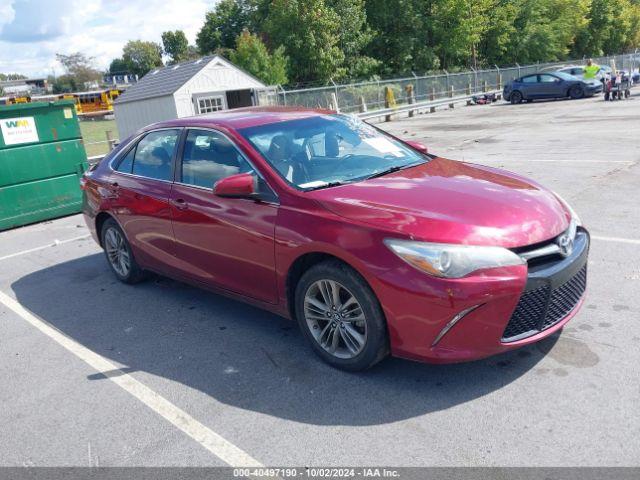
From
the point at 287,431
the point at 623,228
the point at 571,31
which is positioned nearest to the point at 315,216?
the point at 287,431

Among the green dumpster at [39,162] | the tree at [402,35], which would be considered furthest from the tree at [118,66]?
the green dumpster at [39,162]

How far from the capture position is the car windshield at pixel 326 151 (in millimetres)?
4137

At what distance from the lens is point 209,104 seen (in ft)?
85.1

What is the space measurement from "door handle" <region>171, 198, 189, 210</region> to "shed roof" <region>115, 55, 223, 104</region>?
813 inches

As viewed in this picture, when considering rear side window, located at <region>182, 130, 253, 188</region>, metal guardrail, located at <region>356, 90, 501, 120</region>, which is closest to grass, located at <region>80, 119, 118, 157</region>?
metal guardrail, located at <region>356, 90, 501, 120</region>

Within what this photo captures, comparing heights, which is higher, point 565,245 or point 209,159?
point 209,159

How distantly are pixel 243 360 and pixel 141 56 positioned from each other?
126043 mm

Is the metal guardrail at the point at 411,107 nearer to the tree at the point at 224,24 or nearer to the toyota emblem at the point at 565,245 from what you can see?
the toyota emblem at the point at 565,245

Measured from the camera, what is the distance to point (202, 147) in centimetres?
471

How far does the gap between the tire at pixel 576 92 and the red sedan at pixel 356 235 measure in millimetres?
24490

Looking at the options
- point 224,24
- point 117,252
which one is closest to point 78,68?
point 224,24

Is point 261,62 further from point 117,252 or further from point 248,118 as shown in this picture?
point 248,118

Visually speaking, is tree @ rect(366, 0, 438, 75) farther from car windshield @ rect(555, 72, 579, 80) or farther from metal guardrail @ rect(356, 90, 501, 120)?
car windshield @ rect(555, 72, 579, 80)

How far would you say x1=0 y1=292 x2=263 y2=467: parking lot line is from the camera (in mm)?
3049
